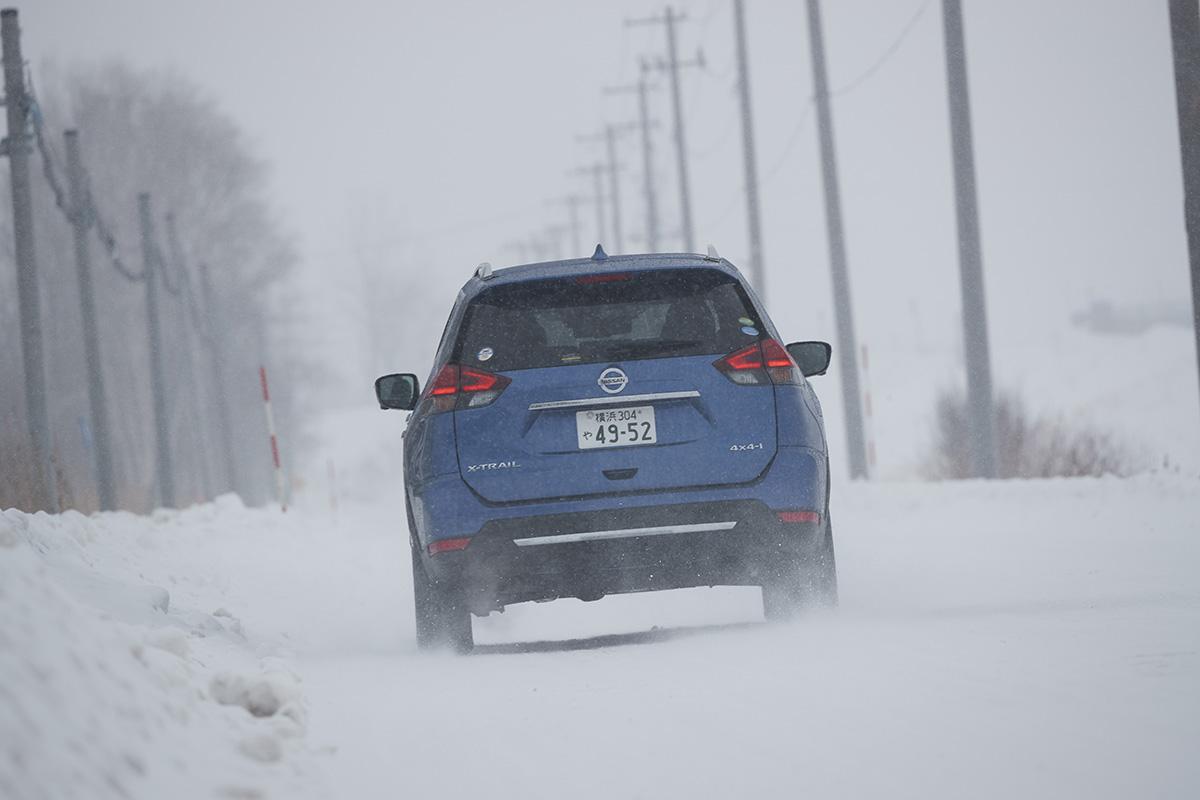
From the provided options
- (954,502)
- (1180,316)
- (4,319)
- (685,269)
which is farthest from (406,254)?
(685,269)

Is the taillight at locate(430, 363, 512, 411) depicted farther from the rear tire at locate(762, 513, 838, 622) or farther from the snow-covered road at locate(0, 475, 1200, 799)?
the rear tire at locate(762, 513, 838, 622)

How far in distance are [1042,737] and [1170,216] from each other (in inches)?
3289

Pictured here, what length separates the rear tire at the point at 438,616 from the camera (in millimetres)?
8047

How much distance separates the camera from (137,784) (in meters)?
4.34

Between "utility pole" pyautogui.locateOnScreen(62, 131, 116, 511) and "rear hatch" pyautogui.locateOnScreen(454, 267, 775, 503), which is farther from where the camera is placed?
"utility pole" pyautogui.locateOnScreen(62, 131, 116, 511)

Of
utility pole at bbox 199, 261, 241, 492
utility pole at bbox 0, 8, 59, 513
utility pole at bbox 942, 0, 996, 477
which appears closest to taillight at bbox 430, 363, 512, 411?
utility pole at bbox 942, 0, 996, 477

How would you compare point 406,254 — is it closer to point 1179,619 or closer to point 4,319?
point 4,319

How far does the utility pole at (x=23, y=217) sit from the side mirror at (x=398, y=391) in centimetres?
1582

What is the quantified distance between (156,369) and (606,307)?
29.5m

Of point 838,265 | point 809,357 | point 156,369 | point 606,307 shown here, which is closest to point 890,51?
point 838,265

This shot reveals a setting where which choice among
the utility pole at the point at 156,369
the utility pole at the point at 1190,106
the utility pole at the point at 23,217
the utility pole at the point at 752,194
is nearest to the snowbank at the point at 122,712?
the utility pole at the point at 1190,106

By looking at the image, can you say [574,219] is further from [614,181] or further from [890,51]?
[890,51]

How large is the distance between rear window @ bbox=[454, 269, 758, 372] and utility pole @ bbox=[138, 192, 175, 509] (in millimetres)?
26962

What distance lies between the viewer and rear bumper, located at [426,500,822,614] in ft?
25.0
